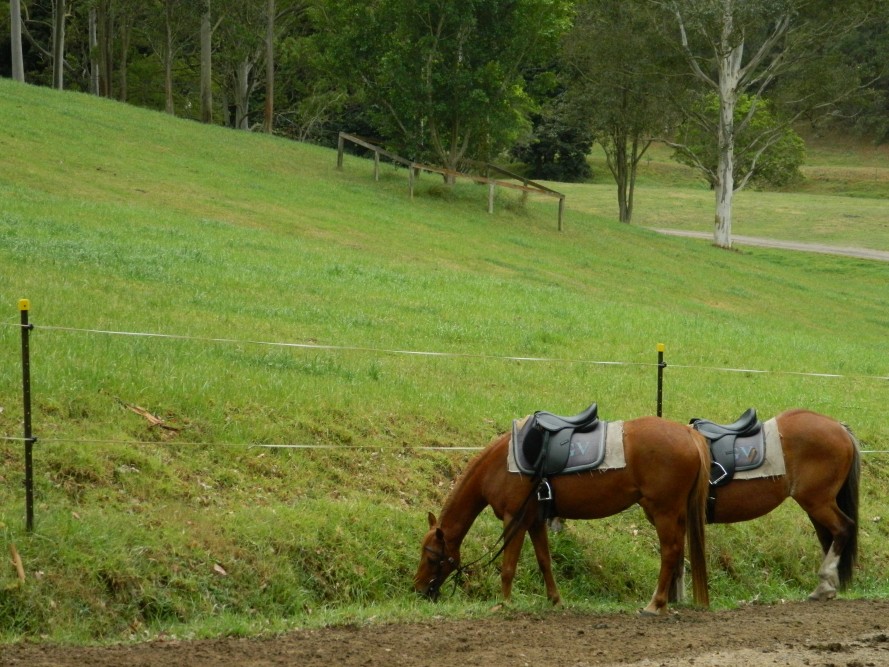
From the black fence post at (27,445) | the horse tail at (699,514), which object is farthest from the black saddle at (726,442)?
the black fence post at (27,445)

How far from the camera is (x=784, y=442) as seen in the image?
9.29 metres

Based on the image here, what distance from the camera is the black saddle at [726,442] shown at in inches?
361

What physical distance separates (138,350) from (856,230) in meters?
54.6

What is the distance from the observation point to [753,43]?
46625 mm

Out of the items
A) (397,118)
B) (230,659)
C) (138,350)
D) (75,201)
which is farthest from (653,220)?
(230,659)

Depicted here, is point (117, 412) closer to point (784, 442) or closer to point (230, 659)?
point (230, 659)

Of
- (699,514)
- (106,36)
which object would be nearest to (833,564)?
(699,514)

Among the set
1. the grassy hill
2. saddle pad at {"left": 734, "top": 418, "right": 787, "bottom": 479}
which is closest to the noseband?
the grassy hill

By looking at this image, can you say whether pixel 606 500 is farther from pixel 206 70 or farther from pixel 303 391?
pixel 206 70

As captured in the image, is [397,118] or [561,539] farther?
[397,118]

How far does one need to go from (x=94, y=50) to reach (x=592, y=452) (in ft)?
184

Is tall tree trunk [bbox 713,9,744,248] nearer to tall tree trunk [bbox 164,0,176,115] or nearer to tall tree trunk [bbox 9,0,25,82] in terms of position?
tall tree trunk [bbox 164,0,176,115]

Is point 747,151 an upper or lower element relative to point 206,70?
lower

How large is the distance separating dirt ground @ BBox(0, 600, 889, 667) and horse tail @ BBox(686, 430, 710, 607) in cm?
49
